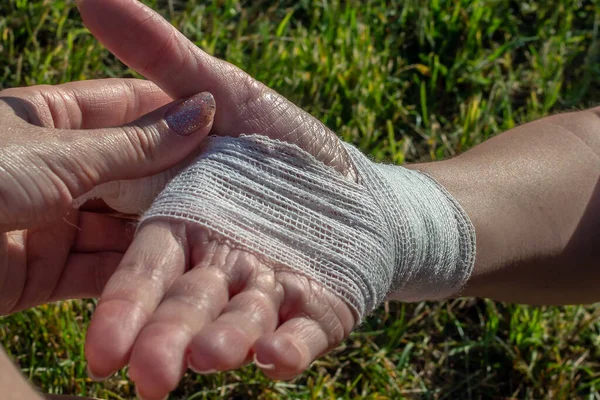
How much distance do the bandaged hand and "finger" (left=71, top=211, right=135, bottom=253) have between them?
0.66ft

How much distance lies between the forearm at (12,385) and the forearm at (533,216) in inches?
43.1

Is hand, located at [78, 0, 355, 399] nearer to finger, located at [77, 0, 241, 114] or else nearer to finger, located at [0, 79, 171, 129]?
finger, located at [77, 0, 241, 114]

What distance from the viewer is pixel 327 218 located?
1.58m

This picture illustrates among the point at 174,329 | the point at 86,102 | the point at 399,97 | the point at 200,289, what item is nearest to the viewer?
the point at 174,329

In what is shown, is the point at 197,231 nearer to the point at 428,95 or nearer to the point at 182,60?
the point at 182,60

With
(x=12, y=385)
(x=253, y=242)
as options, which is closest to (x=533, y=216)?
(x=253, y=242)

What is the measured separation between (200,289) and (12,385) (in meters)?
0.39

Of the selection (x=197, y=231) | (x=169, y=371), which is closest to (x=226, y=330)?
(x=169, y=371)

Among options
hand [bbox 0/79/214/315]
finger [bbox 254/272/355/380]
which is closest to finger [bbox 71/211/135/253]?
hand [bbox 0/79/214/315]

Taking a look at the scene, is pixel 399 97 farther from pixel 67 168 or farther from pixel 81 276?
pixel 67 168

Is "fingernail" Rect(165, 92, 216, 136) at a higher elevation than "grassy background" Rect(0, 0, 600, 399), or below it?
higher

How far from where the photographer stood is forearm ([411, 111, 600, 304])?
1878 mm

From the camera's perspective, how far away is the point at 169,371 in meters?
1.17

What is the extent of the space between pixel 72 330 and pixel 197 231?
2.62 feet
